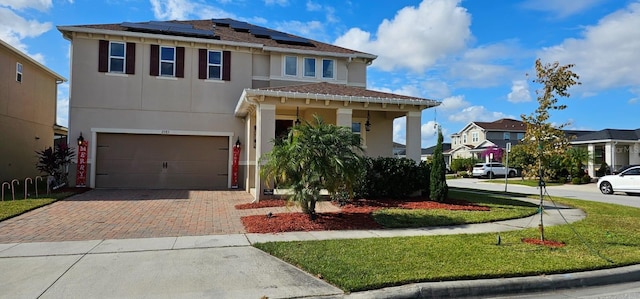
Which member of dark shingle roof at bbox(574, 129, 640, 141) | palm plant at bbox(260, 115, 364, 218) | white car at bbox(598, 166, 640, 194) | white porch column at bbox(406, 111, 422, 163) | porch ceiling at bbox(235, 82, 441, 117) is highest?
dark shingle roof at bbox(574, 129, 640, 141)

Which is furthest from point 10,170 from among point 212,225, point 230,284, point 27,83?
point 230,284

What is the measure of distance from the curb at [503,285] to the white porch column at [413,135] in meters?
8.36

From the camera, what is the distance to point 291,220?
896 centimetres

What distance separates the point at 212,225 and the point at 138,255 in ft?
8.45

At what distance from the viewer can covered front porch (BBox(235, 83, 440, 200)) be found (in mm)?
12164

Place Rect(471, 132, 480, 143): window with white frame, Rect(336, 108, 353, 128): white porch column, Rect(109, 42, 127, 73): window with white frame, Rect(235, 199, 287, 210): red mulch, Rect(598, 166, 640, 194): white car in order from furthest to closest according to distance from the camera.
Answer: Rect(471, 132, 480, 143): window with white frame, Rect(598, 166, 640, 194): white car, Rect(109, 42, 127, 73): window with white frame, Rect(336, 108, 353, 128): white porch column, Rect(235, 199, 287, 210): red mulch

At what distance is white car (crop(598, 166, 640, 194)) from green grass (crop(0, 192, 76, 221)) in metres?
25.0

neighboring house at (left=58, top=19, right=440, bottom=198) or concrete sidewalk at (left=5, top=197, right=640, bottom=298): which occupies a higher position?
neighboring house at (left=58, top=19, right=440, bottom=198)

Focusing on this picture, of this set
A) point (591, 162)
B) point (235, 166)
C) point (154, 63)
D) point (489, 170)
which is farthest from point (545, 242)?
point (591, 162)

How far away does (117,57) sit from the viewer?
16375mm

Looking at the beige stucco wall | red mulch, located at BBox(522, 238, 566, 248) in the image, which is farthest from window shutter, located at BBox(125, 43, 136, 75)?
red mulch, located at BBox(522, 238, 566, 248)

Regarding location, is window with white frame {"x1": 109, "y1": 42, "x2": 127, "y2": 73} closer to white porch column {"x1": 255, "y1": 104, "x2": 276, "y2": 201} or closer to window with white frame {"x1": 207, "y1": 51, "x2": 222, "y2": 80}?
window with white frame {"x1": 207, "y1": 51, "x2": 222, "y2": 80}

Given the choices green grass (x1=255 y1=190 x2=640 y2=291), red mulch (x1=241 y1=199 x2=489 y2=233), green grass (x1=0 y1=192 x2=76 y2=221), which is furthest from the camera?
green grass (x1=0 y1=192 x2=76 y2=221)

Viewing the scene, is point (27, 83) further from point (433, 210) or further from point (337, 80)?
point (433, 210)
